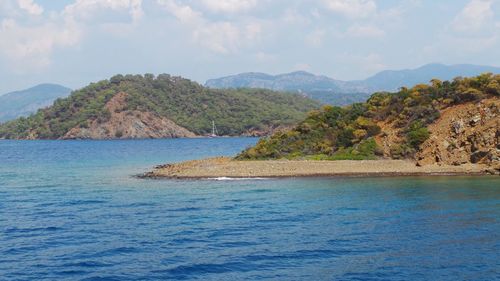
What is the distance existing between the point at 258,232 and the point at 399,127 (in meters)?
37.6

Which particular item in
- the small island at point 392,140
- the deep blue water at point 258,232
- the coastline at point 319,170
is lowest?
the deep blue water at point 258,232

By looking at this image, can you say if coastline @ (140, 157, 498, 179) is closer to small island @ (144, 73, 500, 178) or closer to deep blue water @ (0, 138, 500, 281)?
small island @ (144, 73, 500, 178)

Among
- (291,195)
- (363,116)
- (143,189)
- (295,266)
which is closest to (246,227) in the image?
(295,266)

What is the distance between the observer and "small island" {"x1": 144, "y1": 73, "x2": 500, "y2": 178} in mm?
50469

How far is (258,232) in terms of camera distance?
25.8 meters

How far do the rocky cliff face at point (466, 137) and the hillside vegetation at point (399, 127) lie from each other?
8 centimetres

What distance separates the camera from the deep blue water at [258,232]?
19.7m

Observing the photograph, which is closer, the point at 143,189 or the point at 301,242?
the point at 301,242

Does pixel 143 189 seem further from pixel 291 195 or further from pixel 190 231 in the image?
pixel 190 231

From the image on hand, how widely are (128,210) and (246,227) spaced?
28.6ft

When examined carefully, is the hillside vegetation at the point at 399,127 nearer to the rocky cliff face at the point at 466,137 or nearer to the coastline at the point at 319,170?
the rocky cliff face at the point at 466,137

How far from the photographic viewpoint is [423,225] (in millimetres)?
26625

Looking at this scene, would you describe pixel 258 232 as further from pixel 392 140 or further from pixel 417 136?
pixel 392 140

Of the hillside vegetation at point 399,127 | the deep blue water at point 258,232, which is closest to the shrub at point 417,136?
the hillside vegetation at point 399,127
